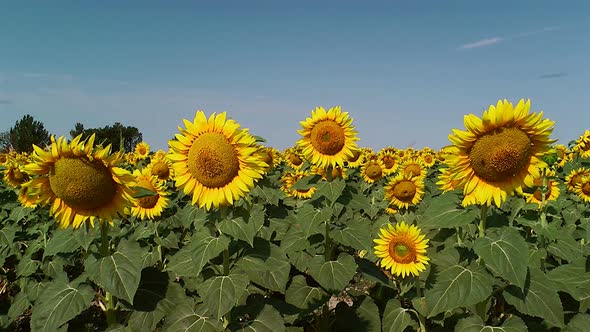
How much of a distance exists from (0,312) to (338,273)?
14.7 feet

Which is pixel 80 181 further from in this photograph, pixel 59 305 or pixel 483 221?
pixel 483 221

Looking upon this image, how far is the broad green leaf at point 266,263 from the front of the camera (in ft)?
11.5

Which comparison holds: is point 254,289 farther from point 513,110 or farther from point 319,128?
point 513,110

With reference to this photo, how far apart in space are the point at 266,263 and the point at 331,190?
3.53 feet

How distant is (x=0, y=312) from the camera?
5961 millimetres

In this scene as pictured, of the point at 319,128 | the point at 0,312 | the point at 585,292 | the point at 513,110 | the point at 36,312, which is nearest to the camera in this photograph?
the point at 513,110

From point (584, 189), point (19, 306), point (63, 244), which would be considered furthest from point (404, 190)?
point (19, 306)

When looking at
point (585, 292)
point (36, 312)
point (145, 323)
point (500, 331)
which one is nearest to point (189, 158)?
point (145, 323)

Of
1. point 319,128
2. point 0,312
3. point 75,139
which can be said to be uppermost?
point 319,128

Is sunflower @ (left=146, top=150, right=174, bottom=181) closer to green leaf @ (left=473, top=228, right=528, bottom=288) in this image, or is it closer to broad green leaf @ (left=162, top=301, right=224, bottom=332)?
broad green leaf @ (left=162, top=301, right=224, bottom=332)

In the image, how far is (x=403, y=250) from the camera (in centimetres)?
416

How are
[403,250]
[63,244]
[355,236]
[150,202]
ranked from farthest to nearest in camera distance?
1. [150,202]
2. [355,236]
3. [403,250]
4. [63,244]

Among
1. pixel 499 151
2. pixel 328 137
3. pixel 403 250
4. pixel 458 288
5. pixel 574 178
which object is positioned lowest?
pixel 458 288

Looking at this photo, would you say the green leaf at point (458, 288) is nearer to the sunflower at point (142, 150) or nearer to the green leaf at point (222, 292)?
the green leaf at point (222, 292)
